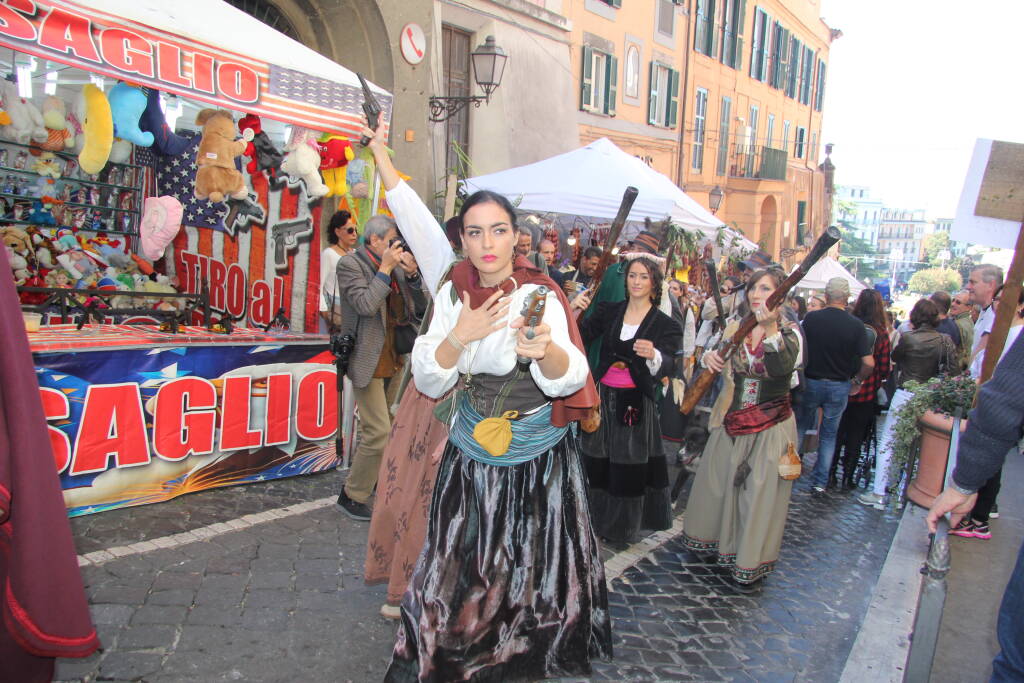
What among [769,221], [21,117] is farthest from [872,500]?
[769,221]

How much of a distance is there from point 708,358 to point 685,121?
1702 cm

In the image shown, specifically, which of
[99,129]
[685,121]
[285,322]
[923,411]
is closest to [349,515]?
[285,322]

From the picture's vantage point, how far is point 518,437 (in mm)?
2703

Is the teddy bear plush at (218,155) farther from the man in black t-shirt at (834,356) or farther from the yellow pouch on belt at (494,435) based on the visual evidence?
the man in black t-shirt at (834,356)

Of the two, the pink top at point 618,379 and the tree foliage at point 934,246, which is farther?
the tree foliage at point 934,246

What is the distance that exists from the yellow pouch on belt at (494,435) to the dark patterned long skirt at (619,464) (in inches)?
82.4

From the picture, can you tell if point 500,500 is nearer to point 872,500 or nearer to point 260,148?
point 260,148

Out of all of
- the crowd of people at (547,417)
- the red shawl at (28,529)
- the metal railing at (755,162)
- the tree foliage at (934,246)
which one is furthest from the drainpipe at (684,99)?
the tree foliage at (934,246)

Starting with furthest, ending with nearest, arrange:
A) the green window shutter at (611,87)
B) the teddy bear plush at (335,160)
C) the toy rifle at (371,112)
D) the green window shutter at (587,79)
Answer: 1. the green window shutter at (611,87)
2. the green window shutter at (587,79)
3. the teddy bear plush at (335,160)
4. the toy rifle at (371,112)

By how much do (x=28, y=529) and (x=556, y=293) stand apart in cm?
175

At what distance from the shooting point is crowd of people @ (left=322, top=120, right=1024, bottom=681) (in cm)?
264

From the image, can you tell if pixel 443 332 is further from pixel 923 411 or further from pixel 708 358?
pixel 923 411

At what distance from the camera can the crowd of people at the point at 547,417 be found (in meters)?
2.64

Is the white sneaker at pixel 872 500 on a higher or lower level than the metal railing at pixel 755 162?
lower
